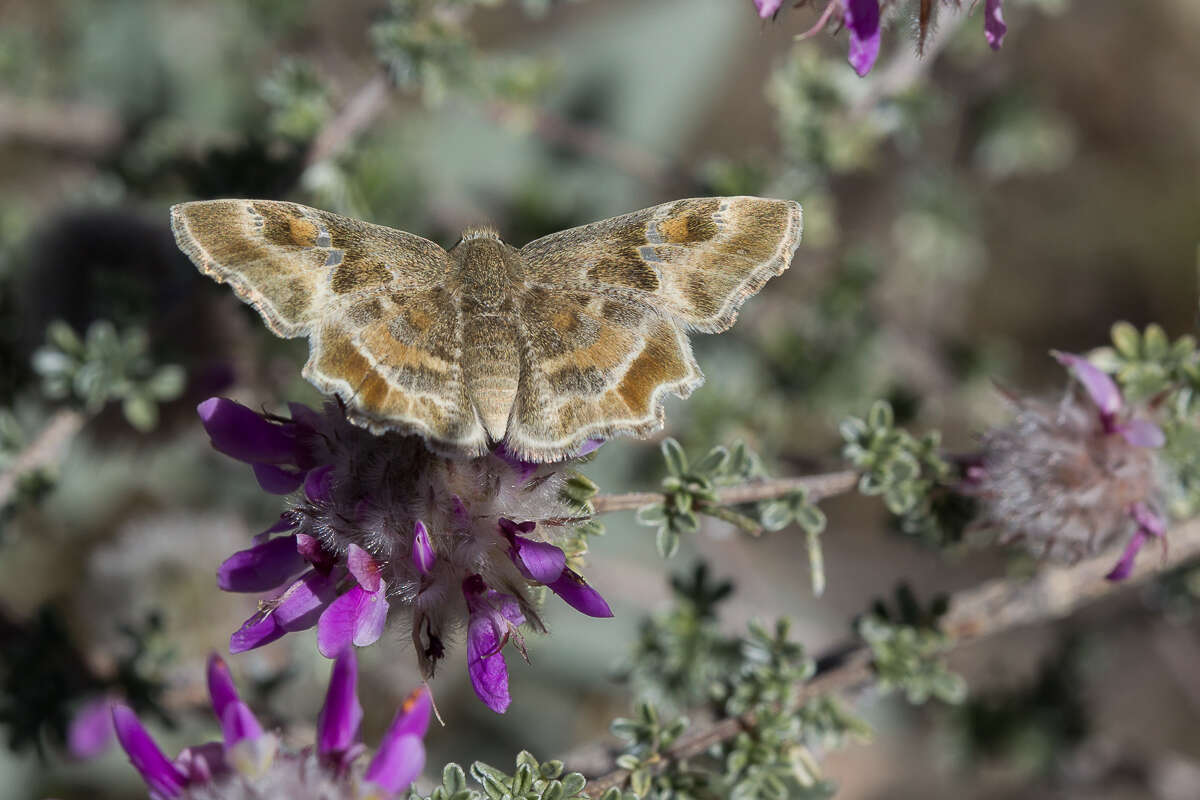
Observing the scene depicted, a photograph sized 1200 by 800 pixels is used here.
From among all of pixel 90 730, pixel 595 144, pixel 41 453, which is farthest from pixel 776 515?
pixel 90 730

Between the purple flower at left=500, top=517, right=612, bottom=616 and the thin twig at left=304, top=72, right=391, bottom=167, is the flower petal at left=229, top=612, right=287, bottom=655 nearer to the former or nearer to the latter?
the purple flower at left=500, top=517, right=612, bottom=616

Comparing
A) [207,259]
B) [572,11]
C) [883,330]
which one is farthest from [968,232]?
[207,259]

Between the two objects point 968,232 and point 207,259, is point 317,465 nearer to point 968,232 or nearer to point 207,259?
point 207,259

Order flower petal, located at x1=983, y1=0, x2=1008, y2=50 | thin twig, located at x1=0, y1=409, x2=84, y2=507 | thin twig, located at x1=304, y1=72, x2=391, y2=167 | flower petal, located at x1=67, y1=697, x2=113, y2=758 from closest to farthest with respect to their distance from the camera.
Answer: flower petal, located at x1=983, y1=0, x2=1008, y2=50, thin twig, located at x1=0, y1=409, x2=84, y2=507, thin twig, located at x1=304, y1=72, x2=391, y2=167, flower petal, located at x1=67, y1=697, x2=113, y2=758

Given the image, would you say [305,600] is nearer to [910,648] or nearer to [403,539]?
[403,539]

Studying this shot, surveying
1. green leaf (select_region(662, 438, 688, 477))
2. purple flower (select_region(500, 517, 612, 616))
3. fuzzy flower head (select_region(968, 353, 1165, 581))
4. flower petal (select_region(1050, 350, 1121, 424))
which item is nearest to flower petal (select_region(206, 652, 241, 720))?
purple flower (select_region(500, 517, 612, 616))

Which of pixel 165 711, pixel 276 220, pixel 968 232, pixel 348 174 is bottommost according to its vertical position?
pixel 165 711
